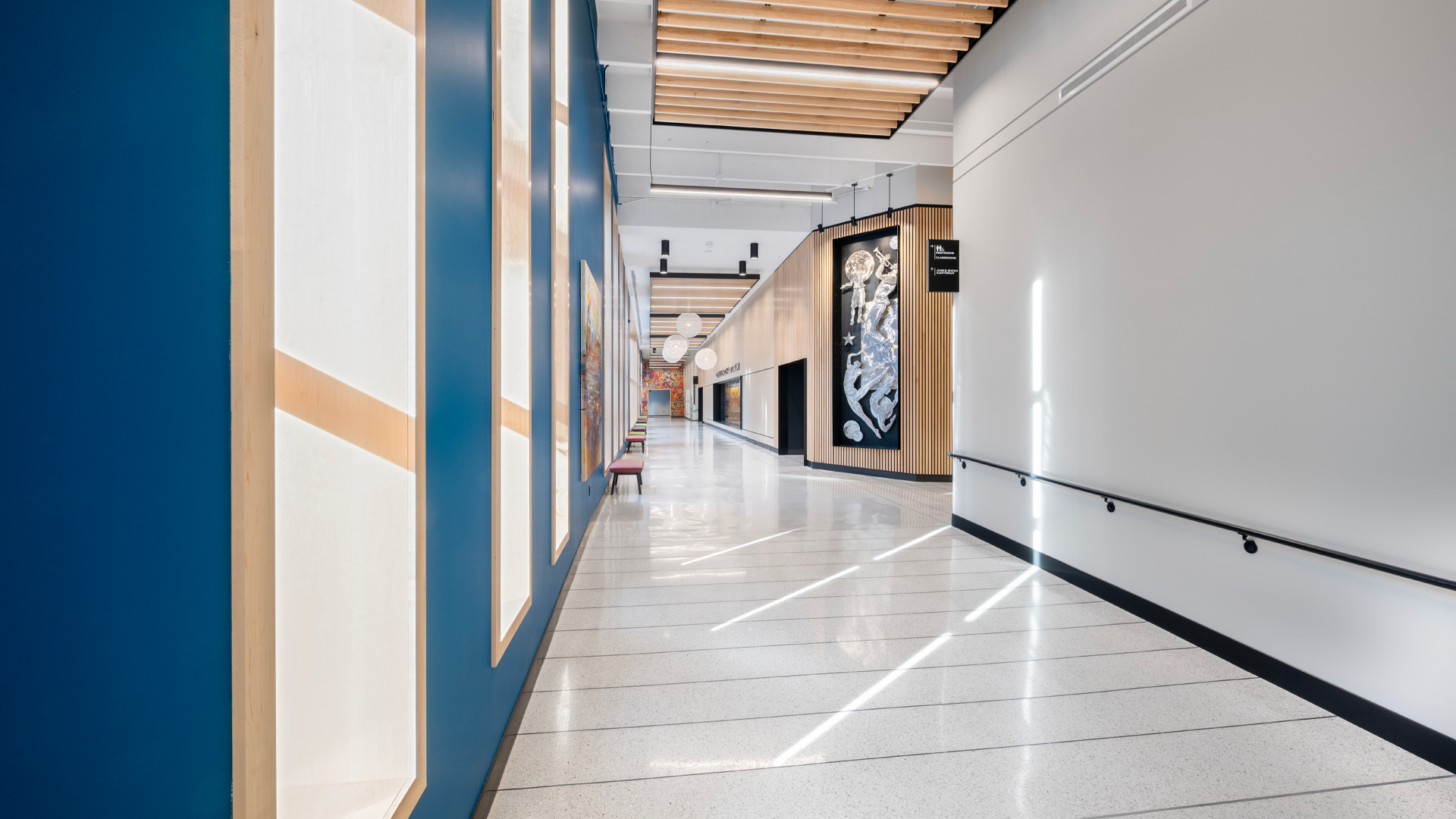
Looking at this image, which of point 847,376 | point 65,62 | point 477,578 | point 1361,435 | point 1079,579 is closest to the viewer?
point 65,62

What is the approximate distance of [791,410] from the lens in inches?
565

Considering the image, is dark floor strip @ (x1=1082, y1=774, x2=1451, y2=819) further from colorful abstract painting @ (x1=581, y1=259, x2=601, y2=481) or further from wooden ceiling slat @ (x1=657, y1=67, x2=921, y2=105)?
wooden ceiling slat @ (x1=657, y1=67, x2=921, y2=105)

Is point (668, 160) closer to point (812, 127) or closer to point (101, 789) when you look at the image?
point (812, 127)

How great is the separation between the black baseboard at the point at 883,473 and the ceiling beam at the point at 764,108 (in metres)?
5.30

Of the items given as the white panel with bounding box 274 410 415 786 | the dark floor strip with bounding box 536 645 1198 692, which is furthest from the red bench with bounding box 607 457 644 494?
the white panel with bounding box 274 410 415 786

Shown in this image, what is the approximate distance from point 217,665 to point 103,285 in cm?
48

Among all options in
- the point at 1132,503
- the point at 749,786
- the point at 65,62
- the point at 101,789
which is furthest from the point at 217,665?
the point at 1132,503

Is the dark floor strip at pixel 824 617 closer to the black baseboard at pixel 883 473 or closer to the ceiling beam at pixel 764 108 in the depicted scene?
the ceiling beam at pixel 764 108

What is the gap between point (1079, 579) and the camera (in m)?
4.13

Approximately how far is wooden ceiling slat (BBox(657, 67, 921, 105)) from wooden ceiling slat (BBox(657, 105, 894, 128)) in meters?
0.40

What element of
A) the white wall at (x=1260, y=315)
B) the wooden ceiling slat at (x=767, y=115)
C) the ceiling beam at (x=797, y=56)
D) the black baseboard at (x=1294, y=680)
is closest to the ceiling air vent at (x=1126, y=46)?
the white wall at (x=1260, y=315)

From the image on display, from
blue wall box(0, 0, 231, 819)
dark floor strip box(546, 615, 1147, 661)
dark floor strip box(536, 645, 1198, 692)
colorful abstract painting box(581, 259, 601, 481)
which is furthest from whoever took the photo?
colorful abstract painting box(581, 259, 601, 481)

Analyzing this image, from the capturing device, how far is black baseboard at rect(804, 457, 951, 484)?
9.31 metres

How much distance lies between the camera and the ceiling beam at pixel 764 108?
6.07 meters
